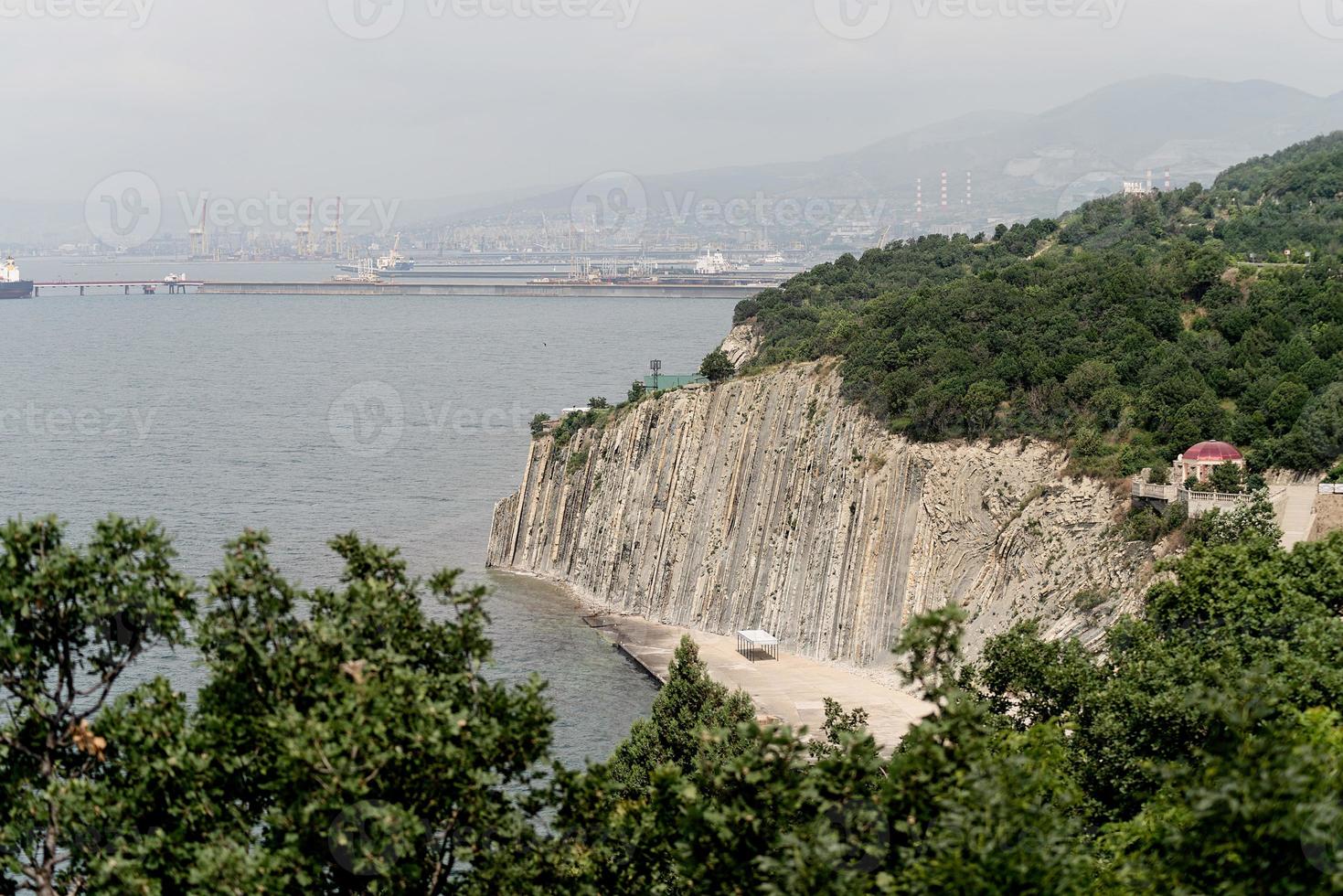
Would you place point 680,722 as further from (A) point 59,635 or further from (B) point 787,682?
(A) point 59,635

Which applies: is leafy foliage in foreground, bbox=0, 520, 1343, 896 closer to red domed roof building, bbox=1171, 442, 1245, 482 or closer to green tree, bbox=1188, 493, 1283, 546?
green tree, bbox=1188, 493, 1283, 546

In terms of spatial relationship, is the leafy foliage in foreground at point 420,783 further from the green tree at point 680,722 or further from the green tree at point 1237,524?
the green tree at point 1237,524

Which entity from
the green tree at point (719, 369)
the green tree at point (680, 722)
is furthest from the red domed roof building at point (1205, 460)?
the green tree at point (719, 369)

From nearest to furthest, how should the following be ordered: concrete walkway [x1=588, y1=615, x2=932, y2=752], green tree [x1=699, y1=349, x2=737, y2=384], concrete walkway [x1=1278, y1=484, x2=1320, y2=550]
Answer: concrete walkway [x1=1278, y1=484, x2=1320, y2=550] → concrete walkway [x1=588, y1=615, x2=932, y2=752] → green tree [x1=699, y1=349, x2=737, y2=384]

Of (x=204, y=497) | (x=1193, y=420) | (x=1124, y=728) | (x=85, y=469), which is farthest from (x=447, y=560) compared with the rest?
(x=1124, y=728)

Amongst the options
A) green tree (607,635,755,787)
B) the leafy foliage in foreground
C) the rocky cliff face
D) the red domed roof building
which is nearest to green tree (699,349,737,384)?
the rocky cliff face

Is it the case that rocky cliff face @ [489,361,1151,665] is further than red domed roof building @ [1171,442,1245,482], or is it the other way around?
rocky cliff face @ [489,361,1151,665]

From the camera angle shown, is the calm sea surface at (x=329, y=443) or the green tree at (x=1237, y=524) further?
the calm sea surface at (x=329, y=443)
